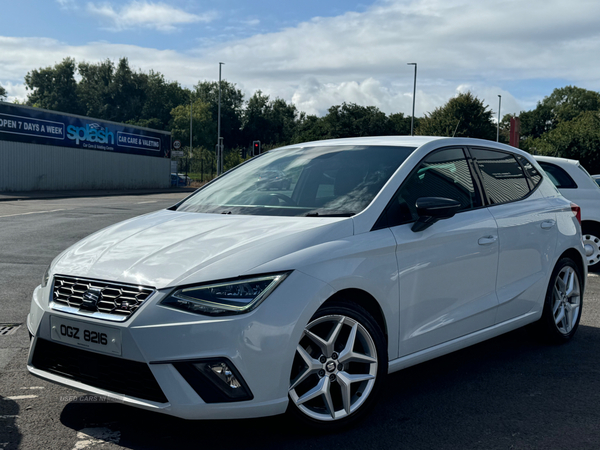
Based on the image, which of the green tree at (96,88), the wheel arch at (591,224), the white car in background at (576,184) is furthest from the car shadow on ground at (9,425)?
the green tree at (96,88)

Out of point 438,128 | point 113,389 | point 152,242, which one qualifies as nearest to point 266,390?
point 113,389

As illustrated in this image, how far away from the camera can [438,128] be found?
5759 cm

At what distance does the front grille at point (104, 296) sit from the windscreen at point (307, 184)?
3.44ft

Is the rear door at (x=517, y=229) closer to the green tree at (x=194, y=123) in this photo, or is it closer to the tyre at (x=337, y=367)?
the tyre at (x=337, y=367)

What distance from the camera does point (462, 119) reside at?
2260 inches

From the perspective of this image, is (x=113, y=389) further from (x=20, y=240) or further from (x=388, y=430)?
(x=20, y=240)

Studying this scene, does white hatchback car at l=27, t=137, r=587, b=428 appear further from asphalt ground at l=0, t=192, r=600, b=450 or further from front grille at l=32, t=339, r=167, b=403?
asphalt ground at l=0, t=192, r=600, b=450

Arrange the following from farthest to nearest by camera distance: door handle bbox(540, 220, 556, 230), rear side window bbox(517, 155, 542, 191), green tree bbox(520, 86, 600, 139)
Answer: green tree bbox(520, 86, 600, 139) → rear side window bbox(517, 155, 542, 191) → door handle bbox(540, 220, 556, 230)

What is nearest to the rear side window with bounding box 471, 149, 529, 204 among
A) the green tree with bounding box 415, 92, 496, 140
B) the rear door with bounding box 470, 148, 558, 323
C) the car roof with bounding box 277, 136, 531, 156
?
the rear door with bounding box 470, 148, 558, 323

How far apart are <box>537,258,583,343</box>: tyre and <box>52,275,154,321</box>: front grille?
332 cm

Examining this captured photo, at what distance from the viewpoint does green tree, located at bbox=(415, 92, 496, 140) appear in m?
57.5

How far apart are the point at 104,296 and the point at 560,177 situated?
7365 millimetres

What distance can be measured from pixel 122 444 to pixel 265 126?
9440 centimetres

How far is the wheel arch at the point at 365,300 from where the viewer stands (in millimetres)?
3279
